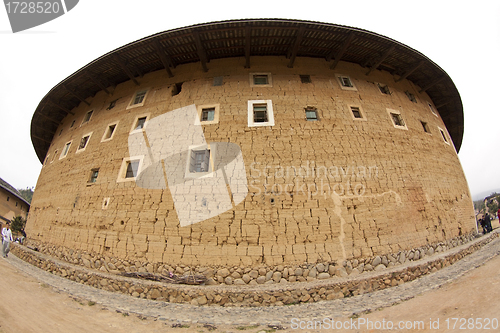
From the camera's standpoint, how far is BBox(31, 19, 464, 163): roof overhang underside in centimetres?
823

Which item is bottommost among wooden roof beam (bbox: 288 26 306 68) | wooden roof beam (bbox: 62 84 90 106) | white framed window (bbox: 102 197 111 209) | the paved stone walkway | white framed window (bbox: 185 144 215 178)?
the paved stone walkway

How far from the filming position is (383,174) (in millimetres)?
7730

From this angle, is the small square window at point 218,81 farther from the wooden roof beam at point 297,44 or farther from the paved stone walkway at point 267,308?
the paved stone walkway at point 267,308

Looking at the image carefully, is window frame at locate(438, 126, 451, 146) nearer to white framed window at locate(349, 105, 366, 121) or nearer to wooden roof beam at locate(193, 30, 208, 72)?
white framed window at locate(349, 105, 366, 121)

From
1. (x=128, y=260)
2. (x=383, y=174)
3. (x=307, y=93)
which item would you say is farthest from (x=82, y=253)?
(x=383, y=174)

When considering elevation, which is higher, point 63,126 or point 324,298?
point 63,126

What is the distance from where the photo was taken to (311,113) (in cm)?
848

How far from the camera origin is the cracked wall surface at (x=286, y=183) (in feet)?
21.4

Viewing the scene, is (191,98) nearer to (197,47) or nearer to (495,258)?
(197,47)

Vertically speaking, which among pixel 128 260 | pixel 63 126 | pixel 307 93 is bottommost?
pixel 128 260

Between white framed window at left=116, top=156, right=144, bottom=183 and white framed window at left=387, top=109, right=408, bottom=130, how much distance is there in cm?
1171

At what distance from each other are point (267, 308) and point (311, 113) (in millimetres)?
7307

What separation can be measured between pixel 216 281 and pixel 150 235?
2912 millimetres

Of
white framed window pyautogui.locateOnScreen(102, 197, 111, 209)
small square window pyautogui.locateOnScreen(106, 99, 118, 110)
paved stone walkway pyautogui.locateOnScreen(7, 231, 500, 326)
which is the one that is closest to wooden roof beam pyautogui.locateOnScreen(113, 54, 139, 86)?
small square window pyautogui.locateOnScreen(106, 99, 118, 110)
